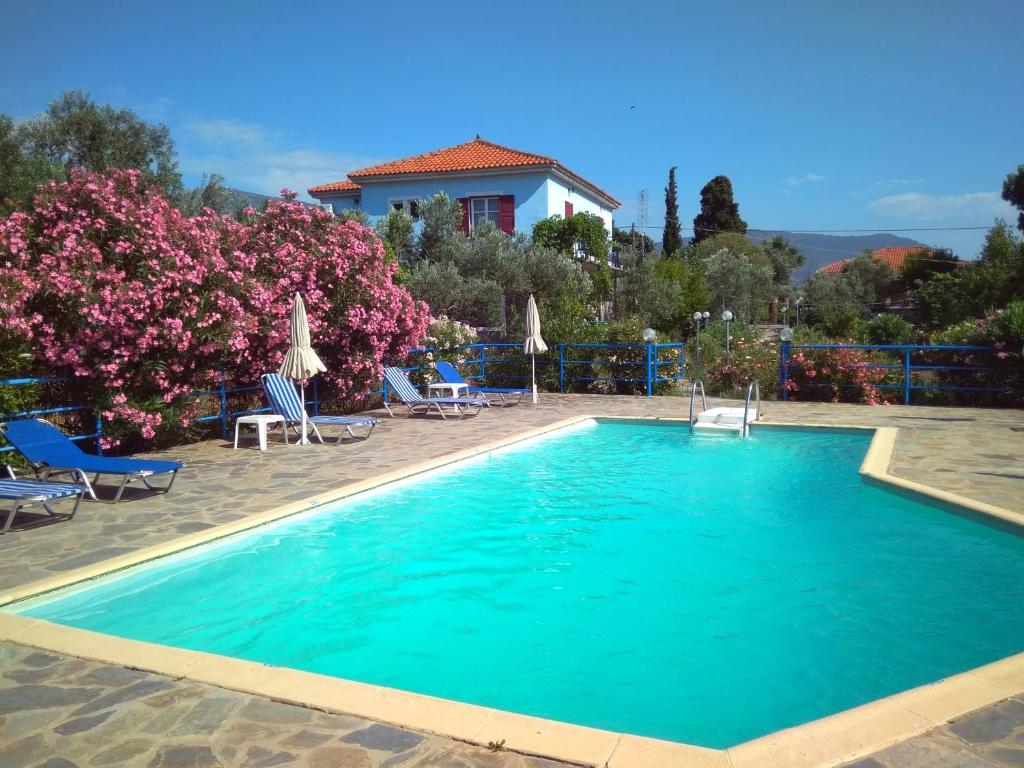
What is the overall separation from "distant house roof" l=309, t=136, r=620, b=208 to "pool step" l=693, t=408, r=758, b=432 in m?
19.4

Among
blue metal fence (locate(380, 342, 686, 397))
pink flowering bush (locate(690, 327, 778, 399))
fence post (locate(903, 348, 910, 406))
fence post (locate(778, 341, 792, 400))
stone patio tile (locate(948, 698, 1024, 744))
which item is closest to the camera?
stone patio tile (locate(948, 698, 1024, 744))

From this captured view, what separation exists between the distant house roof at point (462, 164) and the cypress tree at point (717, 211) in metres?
28.3

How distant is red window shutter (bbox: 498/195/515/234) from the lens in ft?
101

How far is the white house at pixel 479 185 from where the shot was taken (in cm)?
3072

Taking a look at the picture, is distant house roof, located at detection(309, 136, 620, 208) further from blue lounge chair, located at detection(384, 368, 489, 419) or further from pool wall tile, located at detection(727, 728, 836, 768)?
pool wall tile, located at detection(727, 728, 836, 768)

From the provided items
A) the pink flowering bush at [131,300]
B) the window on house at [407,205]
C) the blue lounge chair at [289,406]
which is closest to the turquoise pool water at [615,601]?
the blue lounge chair at [289,406]

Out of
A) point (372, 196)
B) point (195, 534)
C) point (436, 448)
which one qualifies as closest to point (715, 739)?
point (195, 534)

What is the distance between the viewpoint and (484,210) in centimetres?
3133

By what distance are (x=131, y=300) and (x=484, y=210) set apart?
23.4m

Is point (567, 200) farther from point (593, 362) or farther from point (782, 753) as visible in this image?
point (782, 753)

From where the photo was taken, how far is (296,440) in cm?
1166

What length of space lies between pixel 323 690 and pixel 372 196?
30623 mm

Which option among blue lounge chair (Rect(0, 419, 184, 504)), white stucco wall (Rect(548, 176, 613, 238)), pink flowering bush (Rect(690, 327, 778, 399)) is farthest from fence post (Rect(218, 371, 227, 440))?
white stucco wall (Rect(548, 176, 613, 238))

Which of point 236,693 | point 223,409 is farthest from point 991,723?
point 223,409
